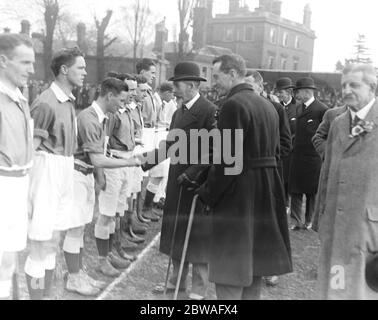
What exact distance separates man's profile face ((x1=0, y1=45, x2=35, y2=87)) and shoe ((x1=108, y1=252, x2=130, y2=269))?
2.79 m

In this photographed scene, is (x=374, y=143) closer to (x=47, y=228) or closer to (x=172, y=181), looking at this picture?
(x=172, y=181)

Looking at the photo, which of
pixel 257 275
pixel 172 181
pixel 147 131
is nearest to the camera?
pixel 257 275

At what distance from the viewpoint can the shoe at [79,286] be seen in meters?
4.38

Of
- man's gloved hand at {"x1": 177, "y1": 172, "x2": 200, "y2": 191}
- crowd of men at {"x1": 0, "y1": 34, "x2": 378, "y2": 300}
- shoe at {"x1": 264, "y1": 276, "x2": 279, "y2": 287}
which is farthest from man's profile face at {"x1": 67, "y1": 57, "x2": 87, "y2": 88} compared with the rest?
shoe at {"x1": 264, "y1": 276, "x2": 279, "y2": 287}

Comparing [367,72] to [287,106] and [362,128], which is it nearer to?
[362,128]

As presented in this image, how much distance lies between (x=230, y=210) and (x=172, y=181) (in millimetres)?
1162

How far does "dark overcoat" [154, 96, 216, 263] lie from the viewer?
4.47 meters

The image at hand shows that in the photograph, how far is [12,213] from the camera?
3.13 meters

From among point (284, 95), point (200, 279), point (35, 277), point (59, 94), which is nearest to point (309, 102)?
point (284, 95)

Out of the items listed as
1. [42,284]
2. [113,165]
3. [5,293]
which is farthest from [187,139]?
[5,293]

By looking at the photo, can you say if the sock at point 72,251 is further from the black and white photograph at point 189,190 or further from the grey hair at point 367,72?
the grey hair at point 367,72

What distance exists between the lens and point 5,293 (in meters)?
3.21

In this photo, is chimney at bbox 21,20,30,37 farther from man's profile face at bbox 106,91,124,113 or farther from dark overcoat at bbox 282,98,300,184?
dark overcoat at bbox 282,98,300,184
